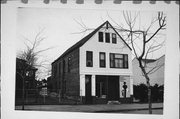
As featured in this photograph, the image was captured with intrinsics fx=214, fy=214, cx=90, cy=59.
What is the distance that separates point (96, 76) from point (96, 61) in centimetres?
18

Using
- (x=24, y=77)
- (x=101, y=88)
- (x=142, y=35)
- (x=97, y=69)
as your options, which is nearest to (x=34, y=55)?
(x=24, y=77)

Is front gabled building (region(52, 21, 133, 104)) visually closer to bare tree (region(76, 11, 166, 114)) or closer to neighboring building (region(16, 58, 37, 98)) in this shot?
bare tree (region(76, 11, 166, 114))

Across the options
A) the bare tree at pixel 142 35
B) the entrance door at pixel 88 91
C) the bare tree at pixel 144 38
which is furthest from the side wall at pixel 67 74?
the bare tree at pixel 144 38

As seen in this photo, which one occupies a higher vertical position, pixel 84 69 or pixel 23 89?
pixel 84 69

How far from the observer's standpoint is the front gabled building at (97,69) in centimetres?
253

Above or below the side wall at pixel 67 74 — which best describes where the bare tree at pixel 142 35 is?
above

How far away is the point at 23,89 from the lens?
8.31ft

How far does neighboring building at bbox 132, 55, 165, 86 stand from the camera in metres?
2.51

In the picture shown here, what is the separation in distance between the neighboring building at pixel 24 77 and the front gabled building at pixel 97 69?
0.85 feet

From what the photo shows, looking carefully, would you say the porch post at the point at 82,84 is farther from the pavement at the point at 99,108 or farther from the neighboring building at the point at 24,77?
the neighboring building at the point at 24,77

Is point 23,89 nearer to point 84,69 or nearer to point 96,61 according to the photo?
point 84,69

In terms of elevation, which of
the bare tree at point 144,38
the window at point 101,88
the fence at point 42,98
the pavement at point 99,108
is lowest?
the pavement at point 99,108

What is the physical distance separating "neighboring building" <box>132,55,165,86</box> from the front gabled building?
0.20ft

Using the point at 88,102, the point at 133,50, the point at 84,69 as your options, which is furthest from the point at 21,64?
the point at 133,50
